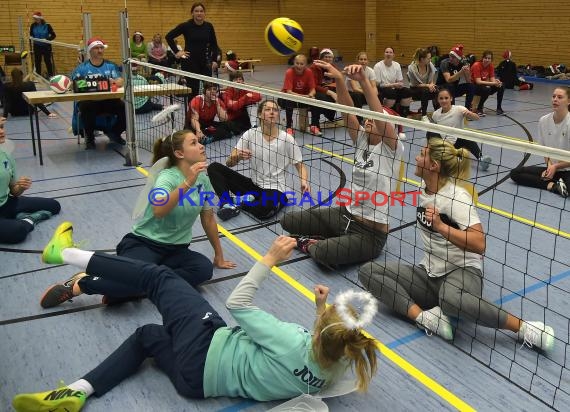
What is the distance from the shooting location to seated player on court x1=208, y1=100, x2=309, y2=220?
16.8 ft

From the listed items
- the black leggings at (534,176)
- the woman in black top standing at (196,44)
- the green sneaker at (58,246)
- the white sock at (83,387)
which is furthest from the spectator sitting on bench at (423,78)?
the white sock at (83,387)

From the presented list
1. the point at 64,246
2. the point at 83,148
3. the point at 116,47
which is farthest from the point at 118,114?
the point at 116,47

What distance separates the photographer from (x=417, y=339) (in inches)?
124

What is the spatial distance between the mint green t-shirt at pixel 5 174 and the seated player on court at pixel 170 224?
5.03 feet

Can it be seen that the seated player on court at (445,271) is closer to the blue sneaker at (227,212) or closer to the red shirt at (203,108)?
the blue sneaker at (227,212)

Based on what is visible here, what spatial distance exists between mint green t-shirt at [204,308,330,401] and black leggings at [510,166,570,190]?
4334 mm

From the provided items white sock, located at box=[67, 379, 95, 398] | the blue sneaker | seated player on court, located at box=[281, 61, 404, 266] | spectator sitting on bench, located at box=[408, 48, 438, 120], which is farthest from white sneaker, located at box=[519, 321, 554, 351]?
spectator sitting on bench, located at box=[408, 48, 438, 120]

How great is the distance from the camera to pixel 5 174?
461 cm

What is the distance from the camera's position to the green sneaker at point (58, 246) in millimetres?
3072

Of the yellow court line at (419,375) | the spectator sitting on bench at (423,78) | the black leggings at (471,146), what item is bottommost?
the yellow court line at (419,375)

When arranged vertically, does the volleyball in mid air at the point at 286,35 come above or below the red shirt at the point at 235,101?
above

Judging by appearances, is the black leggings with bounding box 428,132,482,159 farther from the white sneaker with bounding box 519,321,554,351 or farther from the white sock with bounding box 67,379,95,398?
the white sock with bounding box 67,379,95,398

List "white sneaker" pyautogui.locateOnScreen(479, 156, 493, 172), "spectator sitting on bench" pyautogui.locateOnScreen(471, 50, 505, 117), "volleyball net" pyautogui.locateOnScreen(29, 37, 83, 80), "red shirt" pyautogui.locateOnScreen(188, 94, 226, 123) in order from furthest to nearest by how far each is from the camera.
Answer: "volleyball net" pyautogui.locateOnScreen(29, 37, 83, 80) < "spectator sitting on bench" pyautogui.locateOnScreen(471, 50, 505, 117) < "red shirt" pyautogui.locateOnScreen(188, 94, 226, 123) < "white sneaker" pyautogui.locateOnScreen(479, 156, 493, 172)

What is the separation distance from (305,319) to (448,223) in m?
1.06
